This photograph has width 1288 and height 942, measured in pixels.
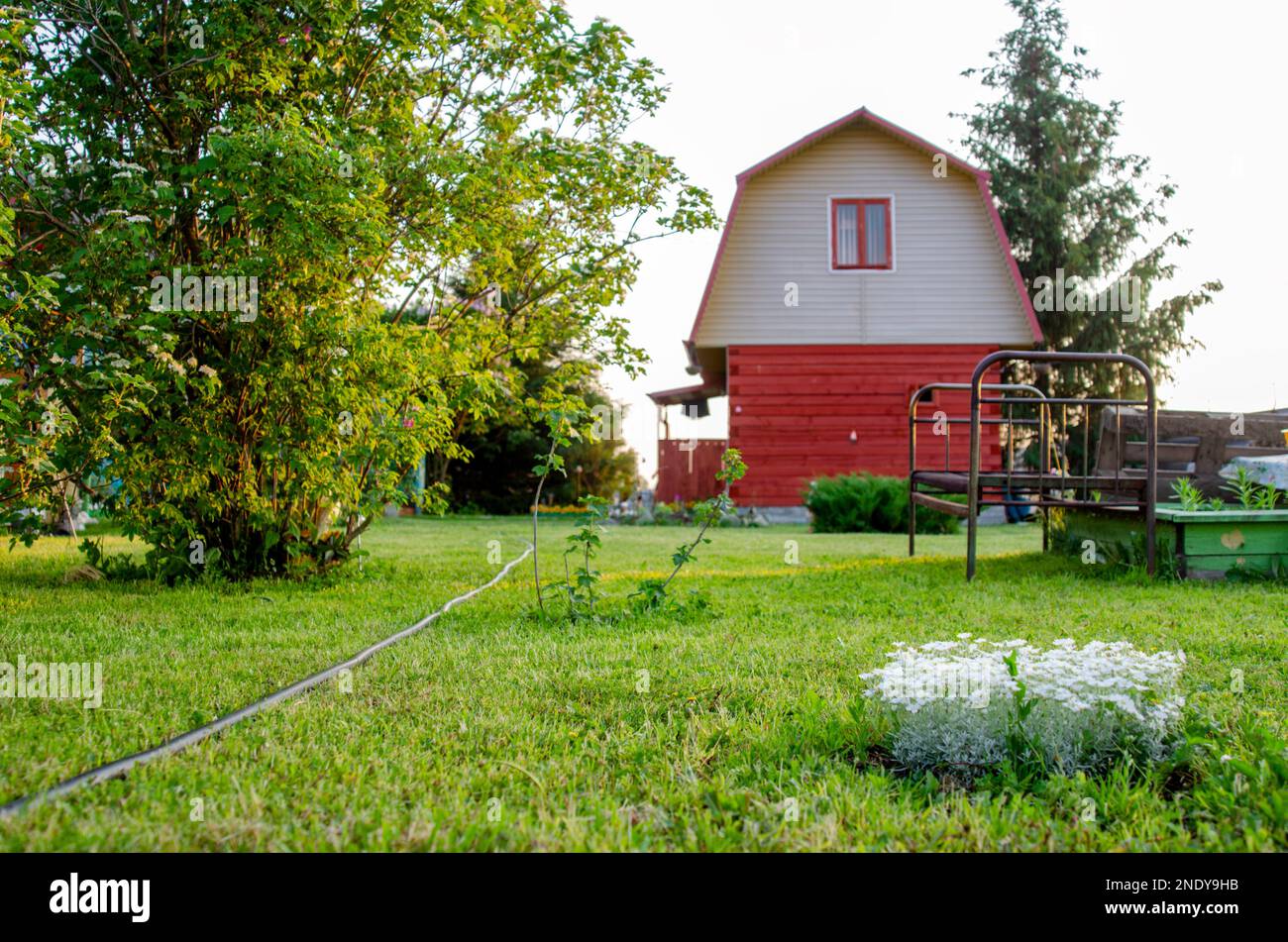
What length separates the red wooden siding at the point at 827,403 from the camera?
1673 cm

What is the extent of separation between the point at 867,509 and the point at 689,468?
543 centimetres

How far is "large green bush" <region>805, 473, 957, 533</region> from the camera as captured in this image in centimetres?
1394

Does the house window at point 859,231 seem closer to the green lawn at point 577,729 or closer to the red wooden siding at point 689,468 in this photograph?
the red wooden siding at point 689,468

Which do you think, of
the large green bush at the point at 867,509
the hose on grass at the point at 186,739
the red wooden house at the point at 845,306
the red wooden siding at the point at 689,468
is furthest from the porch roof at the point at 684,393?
the hose on grass at the point at 186,739

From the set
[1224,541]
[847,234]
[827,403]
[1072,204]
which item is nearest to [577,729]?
[1224,541]

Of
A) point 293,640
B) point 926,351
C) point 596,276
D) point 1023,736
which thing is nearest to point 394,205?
point 596,276

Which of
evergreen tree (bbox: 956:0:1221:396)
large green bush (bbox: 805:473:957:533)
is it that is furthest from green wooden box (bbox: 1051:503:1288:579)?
evergreen tree (bbox: 956:0:1221:396)

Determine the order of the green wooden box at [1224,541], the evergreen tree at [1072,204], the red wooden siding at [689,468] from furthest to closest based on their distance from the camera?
the evergreen tree at [1072,204], the red wooden siding at [689,468], the green wooden box at [1224,541]

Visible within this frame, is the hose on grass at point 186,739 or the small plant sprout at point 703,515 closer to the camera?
the hose on grass at point 186,739

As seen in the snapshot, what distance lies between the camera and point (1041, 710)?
231 centimetres

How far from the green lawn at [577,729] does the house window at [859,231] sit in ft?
40.4

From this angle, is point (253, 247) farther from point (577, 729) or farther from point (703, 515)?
point (577, 729)
